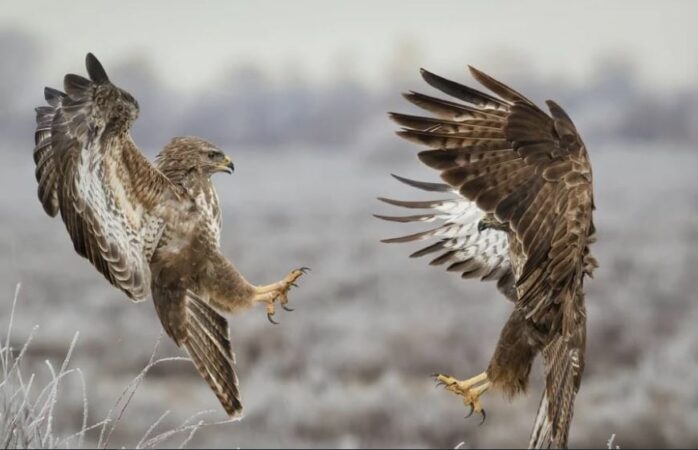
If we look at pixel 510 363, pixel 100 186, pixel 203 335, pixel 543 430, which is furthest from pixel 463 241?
pixel 100 186

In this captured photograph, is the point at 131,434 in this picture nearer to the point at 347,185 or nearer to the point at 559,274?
the point at 347,185

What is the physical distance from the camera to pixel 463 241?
100.0 inches

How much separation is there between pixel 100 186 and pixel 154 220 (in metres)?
0.13

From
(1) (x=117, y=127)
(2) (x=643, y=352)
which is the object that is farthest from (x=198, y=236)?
(2) (x=643, y=352)

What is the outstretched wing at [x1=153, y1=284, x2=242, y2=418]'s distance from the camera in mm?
2295

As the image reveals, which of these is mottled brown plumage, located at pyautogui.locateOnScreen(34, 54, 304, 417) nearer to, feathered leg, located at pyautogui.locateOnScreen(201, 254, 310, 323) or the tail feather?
feathered leg, located at pyautogui.locateOnScreen(201, 254, 310, 323)

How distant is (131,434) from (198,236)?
1690 mm

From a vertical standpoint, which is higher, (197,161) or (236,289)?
(197,161)

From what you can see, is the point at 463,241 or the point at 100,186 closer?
the point at 100,186

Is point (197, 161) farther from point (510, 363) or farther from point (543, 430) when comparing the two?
point (543, 430)

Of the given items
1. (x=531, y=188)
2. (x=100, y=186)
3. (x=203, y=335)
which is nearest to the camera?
(x=531, y=188)

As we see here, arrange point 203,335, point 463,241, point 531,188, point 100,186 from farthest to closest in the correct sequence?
point 463,241 < point 203,335 < point 100,186 < point 531,188

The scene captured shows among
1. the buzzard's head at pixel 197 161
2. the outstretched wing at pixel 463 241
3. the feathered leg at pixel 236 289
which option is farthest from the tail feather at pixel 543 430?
the buzzard's head at pixel 197 161

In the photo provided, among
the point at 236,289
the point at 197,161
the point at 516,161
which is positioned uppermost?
the point at 516,161
